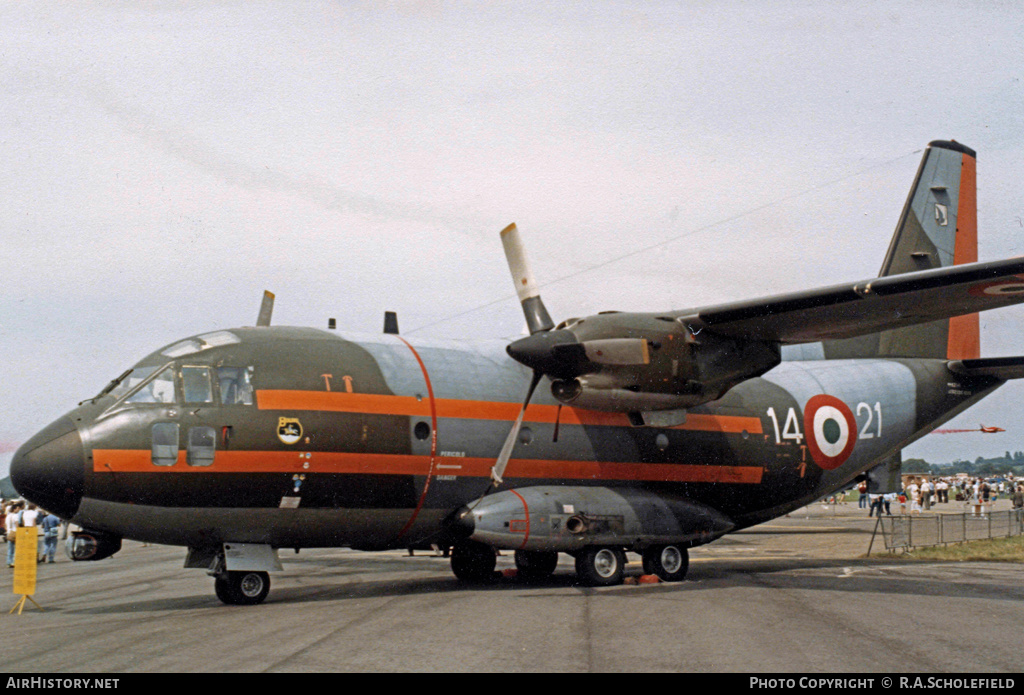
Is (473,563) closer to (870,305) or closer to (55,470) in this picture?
(55,470)

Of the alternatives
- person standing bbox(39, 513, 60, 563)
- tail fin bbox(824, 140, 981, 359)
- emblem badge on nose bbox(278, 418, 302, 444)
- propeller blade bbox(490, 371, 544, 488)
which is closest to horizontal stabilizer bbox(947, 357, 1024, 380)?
tail fin bbox(824, 140, 981, 359)

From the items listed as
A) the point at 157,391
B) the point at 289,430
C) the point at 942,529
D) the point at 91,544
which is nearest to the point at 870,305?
the point at 289,430

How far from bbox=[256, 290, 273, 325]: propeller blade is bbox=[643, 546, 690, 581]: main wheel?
9946 mm

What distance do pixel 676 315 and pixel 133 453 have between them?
10387mm

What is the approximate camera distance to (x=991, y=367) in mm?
23609

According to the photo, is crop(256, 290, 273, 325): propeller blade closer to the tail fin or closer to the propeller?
the propeller

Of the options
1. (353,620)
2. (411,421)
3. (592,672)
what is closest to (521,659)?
(592,672)

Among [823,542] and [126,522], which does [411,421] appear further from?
[823,542]

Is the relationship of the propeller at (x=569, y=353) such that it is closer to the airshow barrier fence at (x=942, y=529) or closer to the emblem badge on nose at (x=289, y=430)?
the emblem badge on nose at (x=289, y=430)

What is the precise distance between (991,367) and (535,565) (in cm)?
1359

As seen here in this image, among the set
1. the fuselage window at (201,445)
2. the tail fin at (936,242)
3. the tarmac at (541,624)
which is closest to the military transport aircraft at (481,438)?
the fuselage window at (201,445)

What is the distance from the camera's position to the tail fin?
25.2m

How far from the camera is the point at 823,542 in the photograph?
31953 mm

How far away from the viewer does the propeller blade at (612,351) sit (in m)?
16.7
